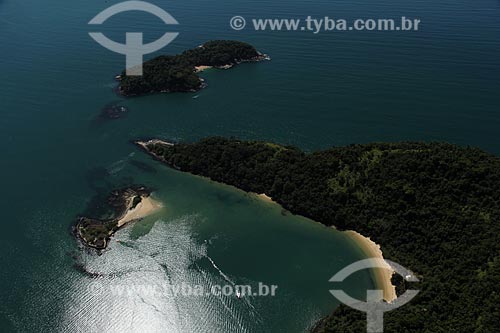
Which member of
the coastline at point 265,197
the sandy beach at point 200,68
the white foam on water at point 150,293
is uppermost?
the sandy beach at point 200,68

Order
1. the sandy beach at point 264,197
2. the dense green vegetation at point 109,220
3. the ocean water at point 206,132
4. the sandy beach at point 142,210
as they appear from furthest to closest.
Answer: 1. the sandy beach at point 264,197
2. the sandy beach at point 142,210
3. the dense green vegetation at point 109,220
4. the ocean water at point 206,132

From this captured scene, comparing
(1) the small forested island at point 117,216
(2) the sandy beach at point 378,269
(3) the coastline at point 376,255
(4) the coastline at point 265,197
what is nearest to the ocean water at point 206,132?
(4) the coastline at point 265,197

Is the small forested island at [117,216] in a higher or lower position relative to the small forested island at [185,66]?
lower

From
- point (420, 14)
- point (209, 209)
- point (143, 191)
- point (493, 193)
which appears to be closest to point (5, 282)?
point (143, 191)

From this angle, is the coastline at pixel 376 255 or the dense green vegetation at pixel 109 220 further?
the dense green vegetation at pixel 109 220

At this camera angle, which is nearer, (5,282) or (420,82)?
(5,282)

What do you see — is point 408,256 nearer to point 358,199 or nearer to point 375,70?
point 358,199

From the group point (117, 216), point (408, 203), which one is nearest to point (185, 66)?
point (117, 216)

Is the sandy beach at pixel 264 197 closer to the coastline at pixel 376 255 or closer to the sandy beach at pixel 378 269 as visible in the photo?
the coastline at pixel 376 255
